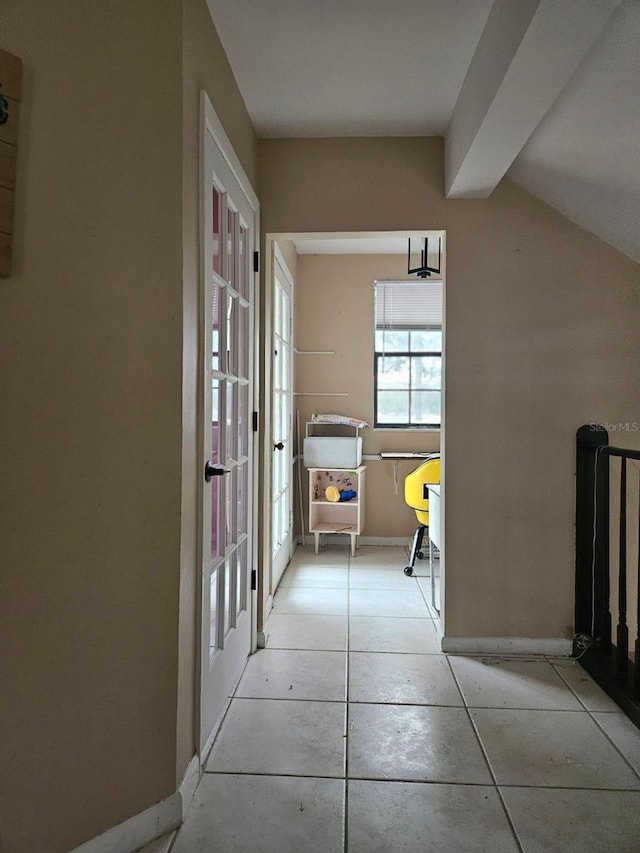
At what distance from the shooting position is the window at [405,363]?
4.51 meters

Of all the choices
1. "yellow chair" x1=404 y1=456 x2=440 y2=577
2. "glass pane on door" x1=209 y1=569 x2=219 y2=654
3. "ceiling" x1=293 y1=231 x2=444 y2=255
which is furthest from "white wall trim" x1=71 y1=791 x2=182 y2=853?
"ceiling" x1=293 y1=231 x2=444 y2=255

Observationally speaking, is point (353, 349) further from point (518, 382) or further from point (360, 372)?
point (518, 382)

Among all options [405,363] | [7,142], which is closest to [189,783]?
[7,142]

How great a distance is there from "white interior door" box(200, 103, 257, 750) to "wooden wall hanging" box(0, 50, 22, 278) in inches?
21.5

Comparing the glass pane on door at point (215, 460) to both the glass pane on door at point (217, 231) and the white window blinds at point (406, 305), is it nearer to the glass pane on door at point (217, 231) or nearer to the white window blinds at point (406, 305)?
the glass pane on door at point (217, 231)

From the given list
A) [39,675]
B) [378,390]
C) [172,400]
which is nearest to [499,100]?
[172,400]

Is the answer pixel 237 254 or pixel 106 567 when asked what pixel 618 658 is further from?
pixel 237 254

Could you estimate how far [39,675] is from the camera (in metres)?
1.29

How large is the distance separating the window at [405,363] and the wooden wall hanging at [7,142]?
350 cm

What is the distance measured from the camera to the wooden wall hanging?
46.9 inches

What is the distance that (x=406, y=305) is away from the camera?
4.50 meters

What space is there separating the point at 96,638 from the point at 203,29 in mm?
1832

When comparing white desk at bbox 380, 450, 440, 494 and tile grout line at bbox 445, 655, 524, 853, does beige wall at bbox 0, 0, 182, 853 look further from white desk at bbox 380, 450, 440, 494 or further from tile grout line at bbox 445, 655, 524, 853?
white desk at bbox 380, 450, 440, 494

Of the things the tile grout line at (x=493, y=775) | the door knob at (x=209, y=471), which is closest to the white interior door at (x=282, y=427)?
the tile grout line at (x=493, y=775)
